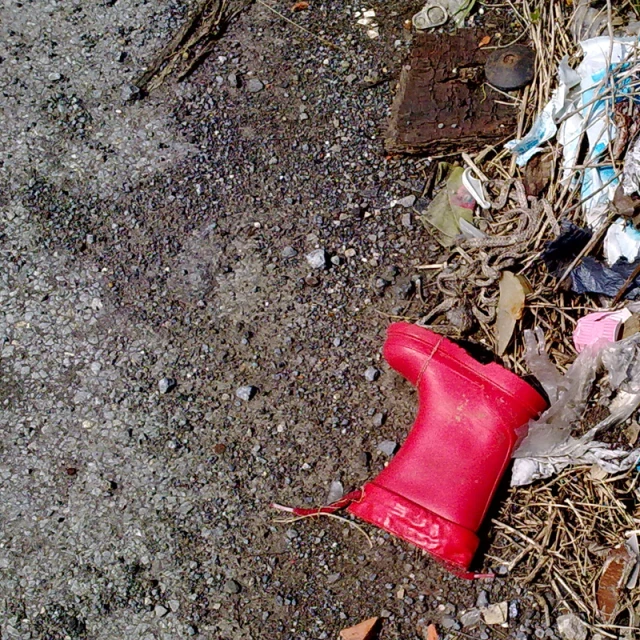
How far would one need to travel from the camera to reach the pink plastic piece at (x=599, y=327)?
2326 mm

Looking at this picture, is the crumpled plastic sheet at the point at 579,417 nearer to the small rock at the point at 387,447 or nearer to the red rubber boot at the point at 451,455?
the red rubber boot at the point at 451,455

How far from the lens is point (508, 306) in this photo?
2432 mm

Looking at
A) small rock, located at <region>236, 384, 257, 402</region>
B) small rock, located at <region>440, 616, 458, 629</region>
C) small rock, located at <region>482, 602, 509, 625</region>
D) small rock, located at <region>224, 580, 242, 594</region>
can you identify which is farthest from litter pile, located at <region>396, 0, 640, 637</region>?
small rock, located at <region>224, 580, 242, 594</region>

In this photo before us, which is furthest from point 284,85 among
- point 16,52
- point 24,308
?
point 24,308

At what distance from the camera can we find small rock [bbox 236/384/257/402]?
2.46 m

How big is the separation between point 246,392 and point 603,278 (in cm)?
114

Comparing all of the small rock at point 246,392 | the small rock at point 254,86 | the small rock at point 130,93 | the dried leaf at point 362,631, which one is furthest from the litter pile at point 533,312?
the small rock at point 130,93

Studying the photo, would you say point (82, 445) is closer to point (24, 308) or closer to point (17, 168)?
point (24, 308)

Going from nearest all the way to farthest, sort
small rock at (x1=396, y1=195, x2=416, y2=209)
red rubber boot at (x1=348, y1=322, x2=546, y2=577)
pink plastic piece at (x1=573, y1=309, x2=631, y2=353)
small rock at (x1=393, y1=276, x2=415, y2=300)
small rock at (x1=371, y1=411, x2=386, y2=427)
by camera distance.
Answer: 1. red rubber boot at (x1=348, y1=322, x2=546, y2=577)
2. pink plastic piece at (x1=573, y1=309, x2=631, y2=353)
3. small rock at (x1=371, y1=411, x2=386, y2=427)
4. small rock at (x1=393, y1=276, x2=415, y2=300)
5. small rock at (x1=396, y1=195, x2=416, y2=209)

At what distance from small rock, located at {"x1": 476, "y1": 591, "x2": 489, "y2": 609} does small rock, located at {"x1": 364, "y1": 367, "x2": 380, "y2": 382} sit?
0.70 metres

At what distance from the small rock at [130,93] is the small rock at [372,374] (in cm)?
132

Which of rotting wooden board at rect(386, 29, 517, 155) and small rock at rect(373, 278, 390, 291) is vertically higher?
rotting wooden board at rect(386, 29, 517, 155)

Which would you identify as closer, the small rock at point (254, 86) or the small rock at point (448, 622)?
the small rock at point (448, 622)

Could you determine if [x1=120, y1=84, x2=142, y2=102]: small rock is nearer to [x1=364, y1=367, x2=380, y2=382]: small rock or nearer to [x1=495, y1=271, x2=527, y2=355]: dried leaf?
[x1=364, y1=367, x2=380, y2=382]: small rock
